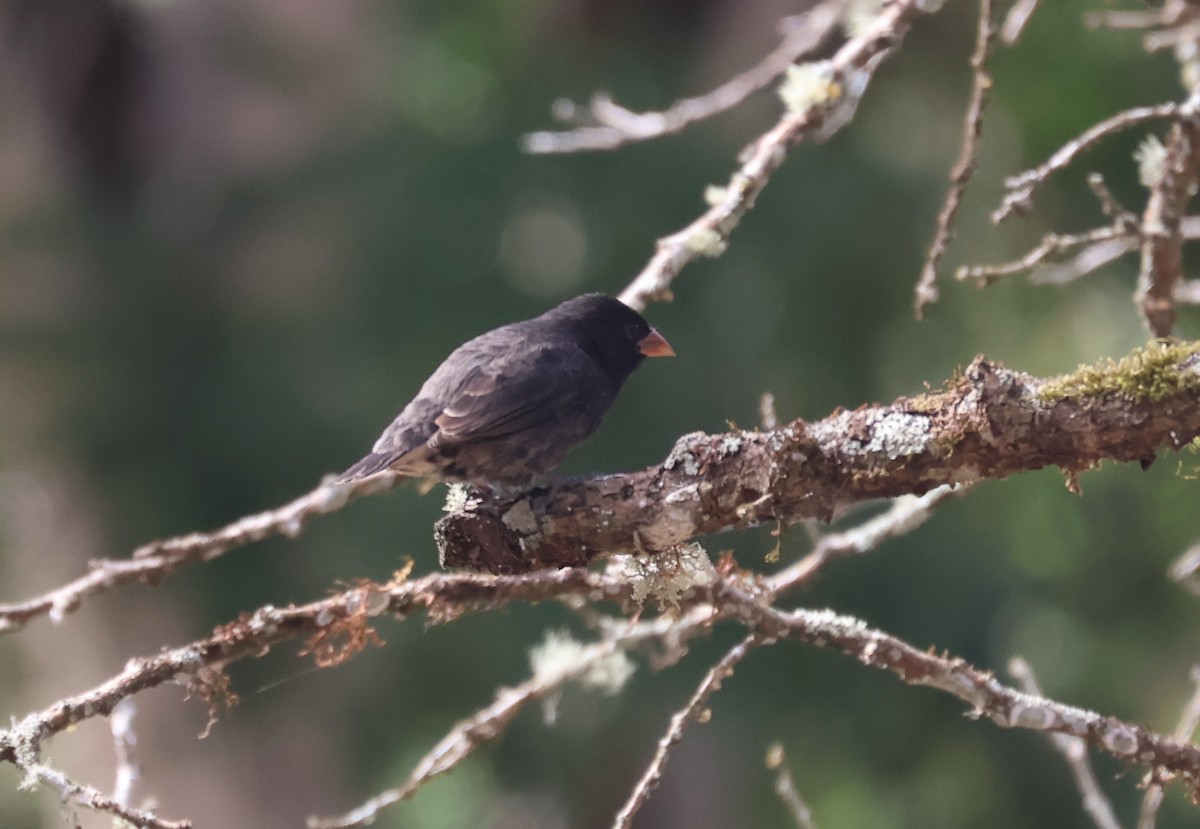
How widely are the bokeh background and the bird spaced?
2.69 metres

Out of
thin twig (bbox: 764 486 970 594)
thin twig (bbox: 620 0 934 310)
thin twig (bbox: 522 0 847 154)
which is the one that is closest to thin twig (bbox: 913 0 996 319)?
thin twig (bbox: 620 0 934 310)

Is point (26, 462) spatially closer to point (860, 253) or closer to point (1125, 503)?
point (860, 253)

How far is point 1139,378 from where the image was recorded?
2.09 m

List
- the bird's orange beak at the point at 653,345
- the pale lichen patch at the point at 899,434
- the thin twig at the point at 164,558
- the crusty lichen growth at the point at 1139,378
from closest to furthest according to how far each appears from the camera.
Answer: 1. the crusty lichen growth at the point at 1139,378
2. the pale lichen patch at the point at 899,434
3. the thin twig at the point at 164,558
4. the bird's orange beak at the point at 653,345

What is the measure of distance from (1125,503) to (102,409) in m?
6.64

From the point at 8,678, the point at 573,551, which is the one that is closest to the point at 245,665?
the point at 8,678

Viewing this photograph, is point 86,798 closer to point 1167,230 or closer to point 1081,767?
point 1081,767

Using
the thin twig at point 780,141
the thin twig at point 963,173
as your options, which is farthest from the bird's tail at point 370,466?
the thin twig at point 963,173

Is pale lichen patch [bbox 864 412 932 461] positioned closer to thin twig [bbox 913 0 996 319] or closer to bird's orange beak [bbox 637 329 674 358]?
thin twig [bbox 913 0 996 319]

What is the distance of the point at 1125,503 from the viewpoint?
27.0ft

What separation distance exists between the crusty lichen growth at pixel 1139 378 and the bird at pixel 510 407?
154cm

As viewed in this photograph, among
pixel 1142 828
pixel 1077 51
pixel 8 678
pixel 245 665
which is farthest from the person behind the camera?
pixel 8 678

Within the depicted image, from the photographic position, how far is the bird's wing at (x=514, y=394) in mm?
3430

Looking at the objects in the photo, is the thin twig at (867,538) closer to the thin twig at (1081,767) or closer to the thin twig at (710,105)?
the thin twig at (1081,767)
